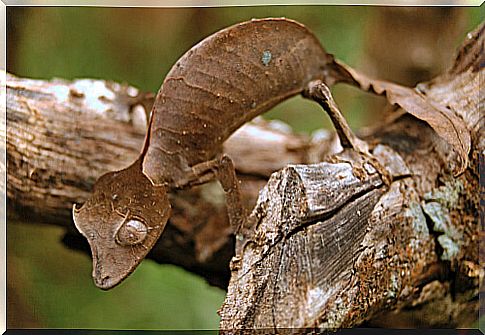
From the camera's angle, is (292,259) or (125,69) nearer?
(292,259)

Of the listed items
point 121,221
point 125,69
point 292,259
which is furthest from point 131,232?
point 125,69

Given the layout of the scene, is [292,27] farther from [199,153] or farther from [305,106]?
[305,106]

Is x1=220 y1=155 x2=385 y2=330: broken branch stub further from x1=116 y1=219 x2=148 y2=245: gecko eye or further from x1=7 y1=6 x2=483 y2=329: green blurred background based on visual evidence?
x1=7 y1=6 x2=483 y2=329: green blurred background

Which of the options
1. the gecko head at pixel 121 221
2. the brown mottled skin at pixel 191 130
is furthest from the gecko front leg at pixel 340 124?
the gecko head at pixel 121 221

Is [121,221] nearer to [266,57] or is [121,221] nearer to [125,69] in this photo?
[266,57]

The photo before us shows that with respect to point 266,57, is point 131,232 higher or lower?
lower

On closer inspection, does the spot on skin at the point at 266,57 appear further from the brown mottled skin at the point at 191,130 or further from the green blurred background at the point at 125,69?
the green blurred background at the point at 125,69
